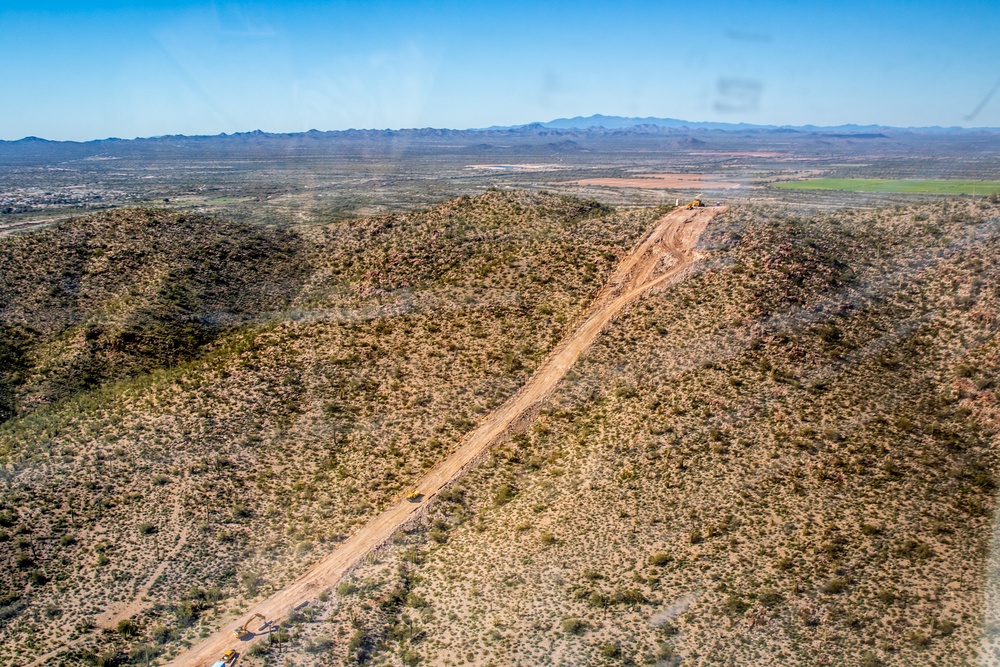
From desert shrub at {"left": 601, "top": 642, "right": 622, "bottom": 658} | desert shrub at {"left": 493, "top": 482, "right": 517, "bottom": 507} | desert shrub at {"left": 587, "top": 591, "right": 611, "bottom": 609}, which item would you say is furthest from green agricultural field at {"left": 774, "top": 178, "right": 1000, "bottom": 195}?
desert shrub at {"left": 601, "top": 642, "right": 622, "bottom": 658}

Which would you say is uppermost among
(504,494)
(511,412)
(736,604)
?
(511,412)

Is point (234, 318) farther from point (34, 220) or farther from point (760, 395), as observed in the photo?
point (34, 220)

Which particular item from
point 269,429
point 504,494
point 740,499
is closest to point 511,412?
point 504,494

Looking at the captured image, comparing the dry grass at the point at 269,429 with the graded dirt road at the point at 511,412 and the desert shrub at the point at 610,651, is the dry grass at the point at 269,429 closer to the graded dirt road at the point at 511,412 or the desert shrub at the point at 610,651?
the graded dirt road at the point at 511,412

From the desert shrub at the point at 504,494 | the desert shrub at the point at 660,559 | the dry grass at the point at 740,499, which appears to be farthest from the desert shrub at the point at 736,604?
the desert shrub at the point at 504,494

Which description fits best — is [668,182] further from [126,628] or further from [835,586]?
[126,628]

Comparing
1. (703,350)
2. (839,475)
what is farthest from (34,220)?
(839,475)
